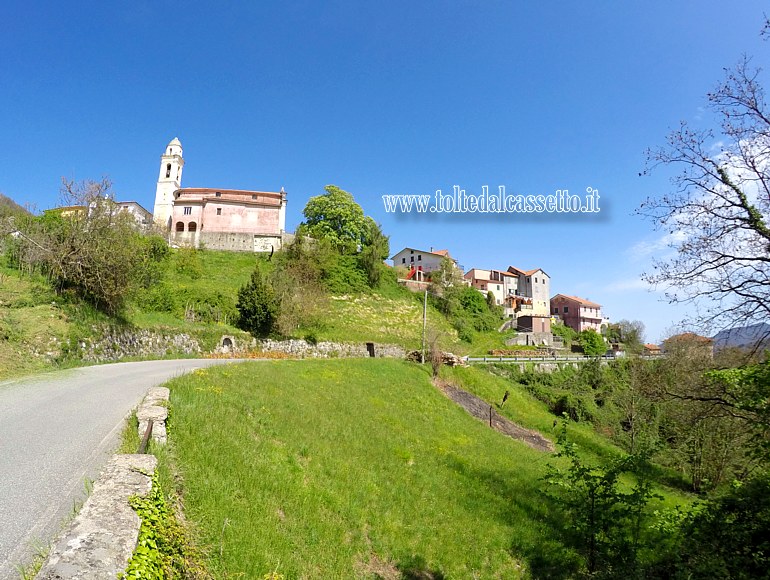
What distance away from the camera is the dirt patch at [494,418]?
21141mm

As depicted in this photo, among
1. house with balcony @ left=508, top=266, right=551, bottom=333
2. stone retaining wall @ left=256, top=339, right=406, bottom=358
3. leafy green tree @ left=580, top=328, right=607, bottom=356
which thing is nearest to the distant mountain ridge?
stone retaining wall @ left=256, top=339, right=406, bottom=358

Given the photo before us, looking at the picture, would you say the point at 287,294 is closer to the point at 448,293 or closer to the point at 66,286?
the point at 66,286

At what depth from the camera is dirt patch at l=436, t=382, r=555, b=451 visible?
832 inches

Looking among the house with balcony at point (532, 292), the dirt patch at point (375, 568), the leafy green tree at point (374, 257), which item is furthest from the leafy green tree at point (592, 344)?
the dirt patch at point (375, 568)

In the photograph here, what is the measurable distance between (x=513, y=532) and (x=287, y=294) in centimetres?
2429

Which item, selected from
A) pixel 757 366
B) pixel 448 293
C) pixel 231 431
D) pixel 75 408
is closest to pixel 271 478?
pixel 231 431

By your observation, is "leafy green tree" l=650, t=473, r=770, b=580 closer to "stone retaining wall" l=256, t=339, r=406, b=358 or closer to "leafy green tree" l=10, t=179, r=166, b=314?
"leafy green tree" l=10, t=179, r=166, b=314

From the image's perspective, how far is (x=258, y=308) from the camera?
94.6 feet

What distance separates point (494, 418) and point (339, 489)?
54.3 ft

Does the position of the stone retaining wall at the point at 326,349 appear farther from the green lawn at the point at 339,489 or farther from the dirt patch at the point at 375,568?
the dirt patch at the point at 375,568

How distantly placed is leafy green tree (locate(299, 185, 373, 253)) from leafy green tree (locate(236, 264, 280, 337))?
2788cm

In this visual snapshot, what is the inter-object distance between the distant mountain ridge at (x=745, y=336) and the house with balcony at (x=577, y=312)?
3211 inches

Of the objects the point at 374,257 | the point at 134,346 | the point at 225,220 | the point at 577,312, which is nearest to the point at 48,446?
the point at 134,346

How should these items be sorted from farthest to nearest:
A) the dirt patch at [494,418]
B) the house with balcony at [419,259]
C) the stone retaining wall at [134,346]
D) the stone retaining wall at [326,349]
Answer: the house with balcony at [419,259] < the stone retaining wall at [326,349] < the dirt patch at [494,418] < the stone retaining wall at [134,346]
